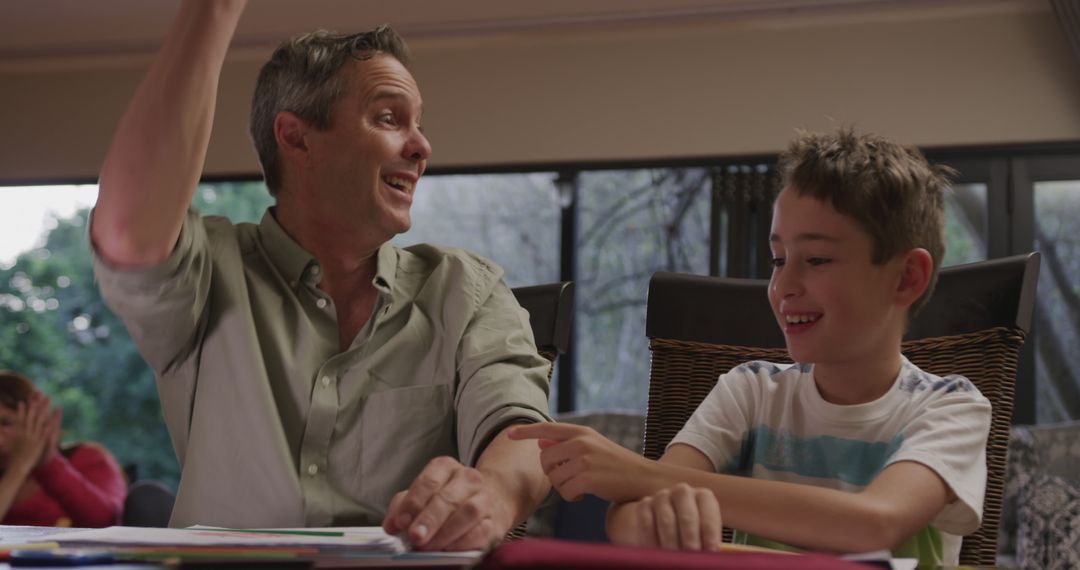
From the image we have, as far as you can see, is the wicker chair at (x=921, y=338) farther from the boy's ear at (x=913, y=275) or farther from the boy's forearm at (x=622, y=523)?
the boy's forearm at (x=622, y=523)

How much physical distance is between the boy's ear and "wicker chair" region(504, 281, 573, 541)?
1.49 feet

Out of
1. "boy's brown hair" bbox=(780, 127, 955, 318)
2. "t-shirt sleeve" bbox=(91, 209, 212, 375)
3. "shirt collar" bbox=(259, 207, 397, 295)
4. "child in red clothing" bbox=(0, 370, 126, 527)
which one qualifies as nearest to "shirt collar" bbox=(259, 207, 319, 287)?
"shirt collar" bbox=(259, 207, 397, 295)

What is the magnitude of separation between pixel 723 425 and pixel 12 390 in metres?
3.42

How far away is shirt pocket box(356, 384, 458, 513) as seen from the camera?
48.9 inches

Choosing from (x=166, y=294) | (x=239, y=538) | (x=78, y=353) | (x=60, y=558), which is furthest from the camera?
(x=78, y=353)

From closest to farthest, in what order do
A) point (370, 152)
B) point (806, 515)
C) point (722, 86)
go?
1. point (806, 515)
2. point (370, 152)
3. point (722, 86)

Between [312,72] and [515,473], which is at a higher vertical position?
[312,72]

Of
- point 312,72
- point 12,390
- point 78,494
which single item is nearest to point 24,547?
point 312,72

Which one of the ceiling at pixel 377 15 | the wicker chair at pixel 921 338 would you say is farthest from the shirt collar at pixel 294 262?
the ceiling at pixel 377 15

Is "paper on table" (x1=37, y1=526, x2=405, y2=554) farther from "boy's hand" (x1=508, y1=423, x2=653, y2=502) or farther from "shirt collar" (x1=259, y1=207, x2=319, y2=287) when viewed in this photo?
"shirt collar" (x1=259, y1=207, x2=319, y2=287)

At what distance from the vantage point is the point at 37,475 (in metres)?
3.83

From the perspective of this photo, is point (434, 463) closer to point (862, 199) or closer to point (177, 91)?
point (177, 91)

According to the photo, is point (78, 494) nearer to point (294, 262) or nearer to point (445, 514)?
point (294, 262)

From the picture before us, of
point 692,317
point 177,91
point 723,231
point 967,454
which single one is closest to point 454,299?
point 692,317
